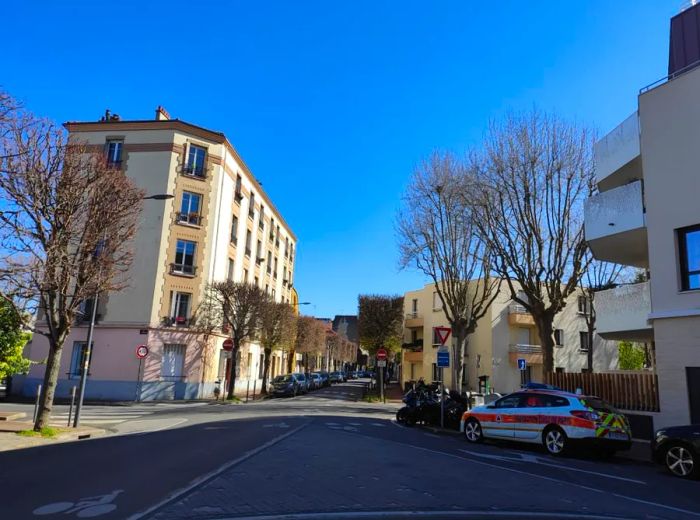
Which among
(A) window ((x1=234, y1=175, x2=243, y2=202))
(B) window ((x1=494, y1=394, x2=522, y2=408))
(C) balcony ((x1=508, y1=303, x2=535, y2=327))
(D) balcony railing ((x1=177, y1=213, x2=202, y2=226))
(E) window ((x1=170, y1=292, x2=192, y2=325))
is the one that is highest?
(A) window ((x1=234, y1=175, x2=243, y2=202))

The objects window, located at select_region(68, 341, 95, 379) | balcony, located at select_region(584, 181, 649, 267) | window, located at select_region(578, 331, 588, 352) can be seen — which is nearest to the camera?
balcony, located at select_region(584, 181, 649, 267)

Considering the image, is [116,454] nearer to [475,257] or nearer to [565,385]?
[565,385]

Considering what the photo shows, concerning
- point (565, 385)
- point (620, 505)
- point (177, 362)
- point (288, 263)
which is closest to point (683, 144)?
point (565, 385)

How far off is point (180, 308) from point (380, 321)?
1709cm

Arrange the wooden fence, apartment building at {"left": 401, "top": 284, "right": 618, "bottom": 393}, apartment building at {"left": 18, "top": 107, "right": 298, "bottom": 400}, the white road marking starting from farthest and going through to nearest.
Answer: apartment building at {"left": 401, "top": 284, "right": 618, "bottom": 393}, apartment building at {"left": 18, "top": 107, "right": 298, "bottom": 400}, the wooden fence, the white road marking

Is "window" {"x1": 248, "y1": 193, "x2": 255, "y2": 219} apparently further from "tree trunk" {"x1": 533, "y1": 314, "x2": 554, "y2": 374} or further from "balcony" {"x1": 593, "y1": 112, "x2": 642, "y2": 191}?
"balcony" {"x1": 593, "y1": 112, "x2": 642, "y2": 191}

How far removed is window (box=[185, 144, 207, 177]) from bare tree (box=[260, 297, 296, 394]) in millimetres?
9214

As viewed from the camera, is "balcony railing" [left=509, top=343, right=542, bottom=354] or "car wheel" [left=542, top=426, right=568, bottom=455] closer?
"car wheel" [left=542, top=426, right=568, bottom=455]

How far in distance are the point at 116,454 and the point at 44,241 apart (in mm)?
6077

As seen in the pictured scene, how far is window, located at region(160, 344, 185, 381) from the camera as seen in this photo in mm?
30281

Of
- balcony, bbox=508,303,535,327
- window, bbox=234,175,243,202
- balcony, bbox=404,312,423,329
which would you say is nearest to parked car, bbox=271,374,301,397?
window, bbox=234,175,243,202

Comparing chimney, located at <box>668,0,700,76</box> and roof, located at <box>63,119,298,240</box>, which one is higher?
roof, located at <box>63,119,298,240</box>

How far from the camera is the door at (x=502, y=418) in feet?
44.7

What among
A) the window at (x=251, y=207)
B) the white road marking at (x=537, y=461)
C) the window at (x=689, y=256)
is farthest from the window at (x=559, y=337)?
the white road marking at (x=537, y=461)
